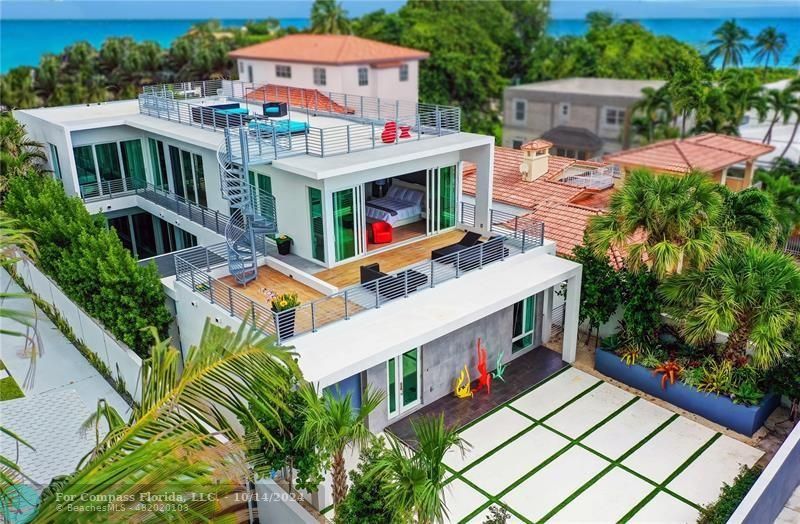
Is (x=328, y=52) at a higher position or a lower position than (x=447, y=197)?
higher

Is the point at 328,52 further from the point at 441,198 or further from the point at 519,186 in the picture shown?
the point at 441,198

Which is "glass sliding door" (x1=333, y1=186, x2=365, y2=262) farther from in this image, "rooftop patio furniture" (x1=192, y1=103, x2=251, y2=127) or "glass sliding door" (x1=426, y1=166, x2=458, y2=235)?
"rooftop patio furniture" (x1=192, y1=103, x2=251, y2=127)

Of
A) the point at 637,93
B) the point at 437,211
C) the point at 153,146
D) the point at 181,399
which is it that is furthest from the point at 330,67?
the point at 181,399

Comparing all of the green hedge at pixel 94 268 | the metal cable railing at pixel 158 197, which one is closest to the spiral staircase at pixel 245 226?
the green hedge at pixel 94 268

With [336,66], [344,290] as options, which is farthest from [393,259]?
[336,66]

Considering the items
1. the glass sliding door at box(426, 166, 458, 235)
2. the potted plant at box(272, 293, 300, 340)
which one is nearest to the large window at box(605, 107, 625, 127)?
the glass sliding door at box(426, 166, 458, 235)

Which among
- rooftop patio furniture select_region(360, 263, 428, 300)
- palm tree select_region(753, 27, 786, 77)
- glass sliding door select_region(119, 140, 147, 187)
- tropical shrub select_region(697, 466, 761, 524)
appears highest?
palm tree select_region(753, 27, 786, 77)

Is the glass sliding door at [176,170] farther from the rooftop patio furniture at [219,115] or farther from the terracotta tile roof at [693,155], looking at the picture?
the terracotta tile roof at [693,155]
